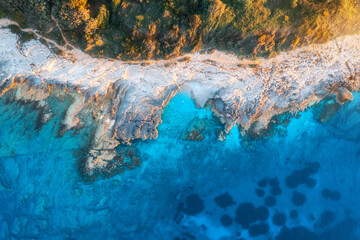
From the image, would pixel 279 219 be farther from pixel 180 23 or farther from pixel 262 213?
pixel 180 23

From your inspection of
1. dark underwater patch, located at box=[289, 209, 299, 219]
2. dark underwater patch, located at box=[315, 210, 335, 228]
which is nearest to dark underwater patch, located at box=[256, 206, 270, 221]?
dark underwater patch, located at box=[289, 209, 299, 219]

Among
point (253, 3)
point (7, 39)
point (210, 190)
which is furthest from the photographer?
point (210, 190)

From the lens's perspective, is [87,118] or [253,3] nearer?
[253,3]

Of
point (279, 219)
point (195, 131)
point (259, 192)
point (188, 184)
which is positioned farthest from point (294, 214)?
point (195, 131)

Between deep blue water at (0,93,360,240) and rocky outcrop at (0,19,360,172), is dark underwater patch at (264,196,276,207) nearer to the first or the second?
deep blue water at (0,93,360,240)

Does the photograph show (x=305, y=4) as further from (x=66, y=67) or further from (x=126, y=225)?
(x=126, y=225)

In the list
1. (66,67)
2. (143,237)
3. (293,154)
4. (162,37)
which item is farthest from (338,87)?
(66,67)

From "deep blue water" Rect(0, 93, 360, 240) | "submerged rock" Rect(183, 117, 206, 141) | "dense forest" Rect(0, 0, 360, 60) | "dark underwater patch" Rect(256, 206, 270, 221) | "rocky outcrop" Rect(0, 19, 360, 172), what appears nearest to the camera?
"dense forest" Rect(0, 0, 360, 60)
